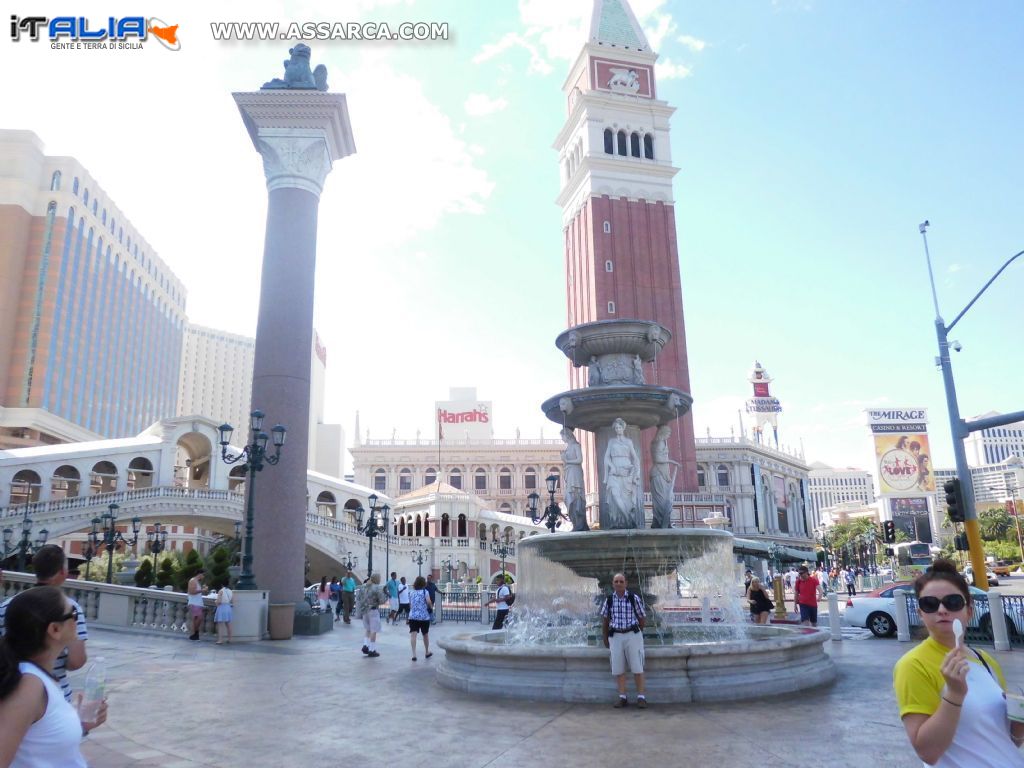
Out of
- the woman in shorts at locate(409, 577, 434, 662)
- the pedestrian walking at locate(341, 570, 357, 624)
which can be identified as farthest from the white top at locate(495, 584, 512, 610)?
the pedestrian walking at locate(341, 570, 357, 624)

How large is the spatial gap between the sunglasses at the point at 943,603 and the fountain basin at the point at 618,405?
10533 millimetres

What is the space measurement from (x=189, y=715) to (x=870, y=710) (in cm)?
765

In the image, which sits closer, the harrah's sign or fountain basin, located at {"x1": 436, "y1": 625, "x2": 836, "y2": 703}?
fountain basin, located at {"x1": 436, "y1": 625, "x2": 836, "y2": 703}

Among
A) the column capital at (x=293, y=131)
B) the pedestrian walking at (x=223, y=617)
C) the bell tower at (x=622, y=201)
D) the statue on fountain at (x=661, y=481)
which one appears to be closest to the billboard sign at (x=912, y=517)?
the bell tower at (x=622, y=201)

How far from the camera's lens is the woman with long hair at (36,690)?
2611 millimetres

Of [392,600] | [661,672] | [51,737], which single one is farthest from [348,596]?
[51,737]

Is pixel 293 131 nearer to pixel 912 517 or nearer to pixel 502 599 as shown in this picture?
pixel 502 599

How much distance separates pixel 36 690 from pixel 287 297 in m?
20.5

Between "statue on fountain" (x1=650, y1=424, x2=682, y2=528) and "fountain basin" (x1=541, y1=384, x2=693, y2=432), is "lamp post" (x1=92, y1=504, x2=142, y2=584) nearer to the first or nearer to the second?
"fountain basin" (x1=541, y1=384, x2=693, y2=432)

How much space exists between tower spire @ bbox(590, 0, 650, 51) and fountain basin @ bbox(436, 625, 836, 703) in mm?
68959

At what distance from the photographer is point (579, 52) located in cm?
7019

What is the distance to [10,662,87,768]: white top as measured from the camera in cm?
270

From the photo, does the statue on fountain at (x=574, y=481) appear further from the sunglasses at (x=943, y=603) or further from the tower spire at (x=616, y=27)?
the tower spire at (x=616, y=27)

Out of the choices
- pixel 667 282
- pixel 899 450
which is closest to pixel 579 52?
pixel 667 282
